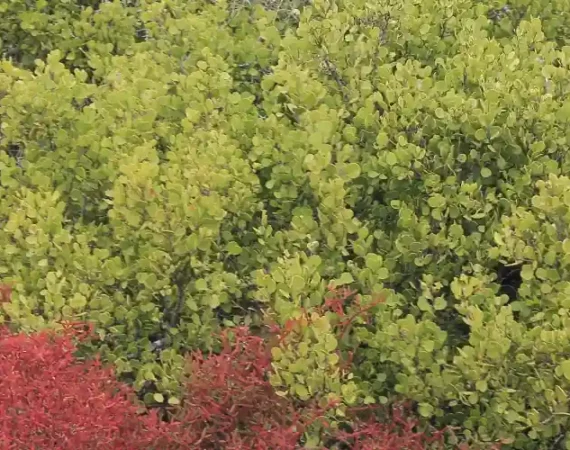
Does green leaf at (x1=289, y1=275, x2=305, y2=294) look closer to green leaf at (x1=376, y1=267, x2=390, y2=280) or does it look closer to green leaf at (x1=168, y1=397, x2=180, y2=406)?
green leaf at (x1=376, y1=267, x2=390, y2=280)

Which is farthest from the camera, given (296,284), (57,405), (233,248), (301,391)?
(233,248)

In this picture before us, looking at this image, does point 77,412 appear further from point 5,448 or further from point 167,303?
point 167,303

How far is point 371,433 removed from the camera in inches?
128

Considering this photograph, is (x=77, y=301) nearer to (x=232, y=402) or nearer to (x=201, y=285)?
(x=201, y=285)

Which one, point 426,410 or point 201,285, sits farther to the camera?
point 201,285

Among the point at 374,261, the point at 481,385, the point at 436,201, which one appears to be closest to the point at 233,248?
the point at 374,261

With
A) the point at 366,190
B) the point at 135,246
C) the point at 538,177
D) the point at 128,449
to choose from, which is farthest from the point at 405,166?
the point at 128,449

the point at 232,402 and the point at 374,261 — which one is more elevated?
the point at 374,261

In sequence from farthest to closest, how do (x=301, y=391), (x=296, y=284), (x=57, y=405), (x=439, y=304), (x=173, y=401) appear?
(x=439, y=304), (x=173, y=401), (x=296, y=284), (x=301, y=391), (x=57, y=405)

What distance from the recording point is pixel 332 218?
3701 millimetres

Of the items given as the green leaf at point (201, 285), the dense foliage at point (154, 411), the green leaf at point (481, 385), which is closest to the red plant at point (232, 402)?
the dense foliage at point (154, 411)

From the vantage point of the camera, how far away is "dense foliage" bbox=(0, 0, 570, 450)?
339cm

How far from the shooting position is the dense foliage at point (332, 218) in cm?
339

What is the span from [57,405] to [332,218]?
142 centimetres
